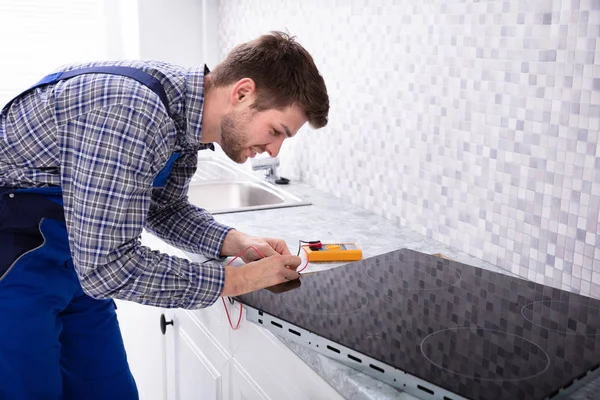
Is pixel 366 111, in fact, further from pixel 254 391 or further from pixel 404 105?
pixel 254 391

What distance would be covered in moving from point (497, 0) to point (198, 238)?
0.85m

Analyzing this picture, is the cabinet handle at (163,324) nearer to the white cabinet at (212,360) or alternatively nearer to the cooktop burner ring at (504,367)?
the white cabinet at (212,360)

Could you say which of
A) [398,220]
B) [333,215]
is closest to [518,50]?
[398,220]

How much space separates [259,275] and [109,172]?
1.16 feet

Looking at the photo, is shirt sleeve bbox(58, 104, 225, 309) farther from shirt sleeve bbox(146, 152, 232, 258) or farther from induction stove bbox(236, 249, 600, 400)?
shirt sleeve bbox(146, 152, 232, 258)

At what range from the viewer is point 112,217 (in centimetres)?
113

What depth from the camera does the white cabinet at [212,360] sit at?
1.21 metres

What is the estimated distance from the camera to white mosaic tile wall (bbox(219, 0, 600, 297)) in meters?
1.32

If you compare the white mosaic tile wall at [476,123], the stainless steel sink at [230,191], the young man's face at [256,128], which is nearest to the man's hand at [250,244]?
the young man's face at [256,128]

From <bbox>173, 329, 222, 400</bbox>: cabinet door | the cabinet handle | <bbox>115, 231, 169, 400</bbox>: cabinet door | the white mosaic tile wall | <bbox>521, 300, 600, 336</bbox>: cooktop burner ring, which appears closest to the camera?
<bbox>521, 300, 600, 336</bbox>: cooktop burner ring

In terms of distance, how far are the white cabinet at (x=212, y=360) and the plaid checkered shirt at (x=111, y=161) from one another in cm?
17

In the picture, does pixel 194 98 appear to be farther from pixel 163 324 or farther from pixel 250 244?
pixel 163 324

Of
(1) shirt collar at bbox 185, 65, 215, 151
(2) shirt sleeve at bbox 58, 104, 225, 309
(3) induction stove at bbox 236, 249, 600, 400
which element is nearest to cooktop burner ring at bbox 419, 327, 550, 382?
(3) induction stove at bbox 236, 249, 600, 400

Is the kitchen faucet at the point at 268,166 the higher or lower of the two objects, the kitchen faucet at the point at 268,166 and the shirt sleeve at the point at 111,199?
the lower
